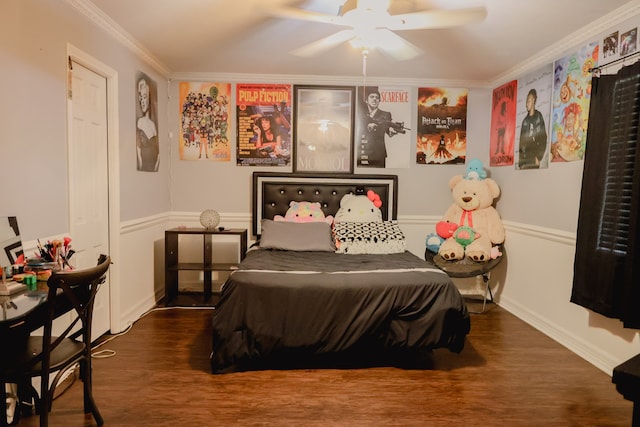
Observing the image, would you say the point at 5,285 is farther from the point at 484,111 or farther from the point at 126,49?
the point at 484,111

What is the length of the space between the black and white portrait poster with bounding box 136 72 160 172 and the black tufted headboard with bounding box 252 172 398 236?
3.41 ft

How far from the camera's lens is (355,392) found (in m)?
2.65

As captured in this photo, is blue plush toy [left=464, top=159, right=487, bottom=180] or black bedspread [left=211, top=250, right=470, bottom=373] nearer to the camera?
black bedspread [left=211, top=250, right=470, bottom=373]

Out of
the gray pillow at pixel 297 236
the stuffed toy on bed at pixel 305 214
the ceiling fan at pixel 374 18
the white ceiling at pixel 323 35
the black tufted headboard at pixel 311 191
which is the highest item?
the white ceiling at pixel 323 35

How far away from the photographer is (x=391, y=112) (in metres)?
4.85

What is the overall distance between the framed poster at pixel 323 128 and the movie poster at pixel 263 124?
11cm

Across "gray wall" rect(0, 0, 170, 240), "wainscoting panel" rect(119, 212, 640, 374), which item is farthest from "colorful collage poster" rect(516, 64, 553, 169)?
"gray wall" rect(0, 0, 170, 240)

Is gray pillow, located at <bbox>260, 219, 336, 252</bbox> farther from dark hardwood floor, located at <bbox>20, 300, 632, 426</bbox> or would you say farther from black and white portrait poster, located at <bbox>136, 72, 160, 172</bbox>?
black and white portrait poster, located at <bbox>136, 72, 160, 172</bbox>

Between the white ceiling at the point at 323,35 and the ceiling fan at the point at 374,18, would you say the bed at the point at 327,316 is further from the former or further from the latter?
the white ceiling at the point at 323,35

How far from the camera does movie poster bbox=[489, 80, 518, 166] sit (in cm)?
440

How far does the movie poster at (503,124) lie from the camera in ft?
14.4

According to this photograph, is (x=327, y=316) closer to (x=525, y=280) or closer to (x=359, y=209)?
(x=359, y=209)

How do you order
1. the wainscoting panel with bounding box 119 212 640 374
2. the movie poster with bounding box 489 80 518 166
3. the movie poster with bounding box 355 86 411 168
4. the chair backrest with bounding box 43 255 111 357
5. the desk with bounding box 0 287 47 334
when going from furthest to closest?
1. the movie poster with bounding box 355 86 411 168
2. the movie poster with bounding box 489 80 518 166
3. the wainscoting panel with bounding box 119 212 640 374
4. the chair backrest with bounding box 43 255 111 357
5. the desk with bounding box 0 287 47 334

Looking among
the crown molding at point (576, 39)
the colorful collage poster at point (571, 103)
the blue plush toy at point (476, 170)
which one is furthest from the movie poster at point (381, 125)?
the colorful collage poster at point (571, 103)
